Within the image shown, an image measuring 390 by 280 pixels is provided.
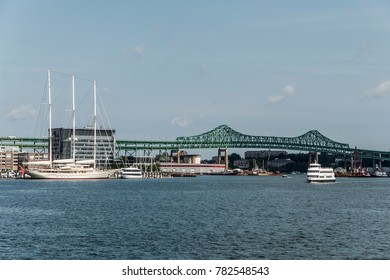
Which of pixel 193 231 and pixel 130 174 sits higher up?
pixel 130 174

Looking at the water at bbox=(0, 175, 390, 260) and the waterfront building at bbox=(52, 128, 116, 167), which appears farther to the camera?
the waterfront building at bbox=(52, 128, 116, 167)

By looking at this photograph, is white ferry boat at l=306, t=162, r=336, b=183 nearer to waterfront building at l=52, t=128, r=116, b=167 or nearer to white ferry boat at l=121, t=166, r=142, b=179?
white ferry boat at l=121, t=166, r=142, b=179

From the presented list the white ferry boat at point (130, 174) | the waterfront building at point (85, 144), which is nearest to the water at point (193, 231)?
the white ferry boat at point (130, 174)

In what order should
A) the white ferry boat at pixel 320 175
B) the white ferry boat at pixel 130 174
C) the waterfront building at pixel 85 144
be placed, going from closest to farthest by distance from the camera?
1. the white ferry boat at pixel 320 175
2. the white ferry boat at pixel 130 174
3. the waterfront building at pixel 85 144

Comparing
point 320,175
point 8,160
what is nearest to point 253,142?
point 8,160

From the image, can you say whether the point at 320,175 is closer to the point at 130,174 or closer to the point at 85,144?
the point at 130,174

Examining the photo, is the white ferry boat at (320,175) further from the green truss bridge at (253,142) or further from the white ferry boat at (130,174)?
the green truss bridge at (253,142)

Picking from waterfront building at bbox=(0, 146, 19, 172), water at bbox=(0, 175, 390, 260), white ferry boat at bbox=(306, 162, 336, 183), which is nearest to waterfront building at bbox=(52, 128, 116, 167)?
waterfront building at bbox=(0, 146, 19, 172)

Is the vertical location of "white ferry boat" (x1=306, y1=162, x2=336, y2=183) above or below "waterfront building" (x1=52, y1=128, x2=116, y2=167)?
below

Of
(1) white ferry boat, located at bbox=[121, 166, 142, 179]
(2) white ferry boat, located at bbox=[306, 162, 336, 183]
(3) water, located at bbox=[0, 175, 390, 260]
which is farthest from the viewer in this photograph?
(1) white ferry boat, located at bbox=[121, 166, 142, 179]

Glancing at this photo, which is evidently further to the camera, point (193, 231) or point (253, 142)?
point (253, 142)

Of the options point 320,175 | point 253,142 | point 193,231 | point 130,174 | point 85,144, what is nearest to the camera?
point 193,231

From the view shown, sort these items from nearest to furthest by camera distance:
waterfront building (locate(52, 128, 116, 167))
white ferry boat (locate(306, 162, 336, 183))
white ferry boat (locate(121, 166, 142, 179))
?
white ferry boat (locate(306, 162, 336, 183)) → white ferry boat (locate(121, 166, 142, 179)) → waterfront building (locate(52, 128, 116, 167))
